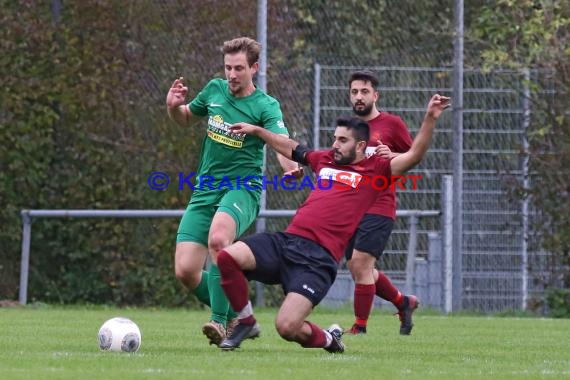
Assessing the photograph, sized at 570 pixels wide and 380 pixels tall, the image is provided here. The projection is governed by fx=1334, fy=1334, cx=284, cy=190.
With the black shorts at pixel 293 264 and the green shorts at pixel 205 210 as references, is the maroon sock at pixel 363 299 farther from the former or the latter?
the black shorts at pixel 293 264

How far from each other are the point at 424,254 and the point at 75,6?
15.7 feet

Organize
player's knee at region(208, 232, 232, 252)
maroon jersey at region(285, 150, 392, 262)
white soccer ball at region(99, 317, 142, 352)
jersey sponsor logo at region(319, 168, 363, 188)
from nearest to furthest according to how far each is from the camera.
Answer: white soccer ball at region(99, 317, 142, 352) < maroon jersey at region(285, 150, 392, 262) < jersey sponsor logo at region(319, 168, 363, 188) < player's knee at region(208, 232, 232, 252)

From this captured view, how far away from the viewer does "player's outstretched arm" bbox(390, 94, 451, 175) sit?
25.8 ft

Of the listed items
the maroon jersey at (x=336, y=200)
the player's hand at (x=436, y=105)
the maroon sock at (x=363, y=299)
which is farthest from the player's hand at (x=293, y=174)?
the maroon sock at (x=363, y=299)

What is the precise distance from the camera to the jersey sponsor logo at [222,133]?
29.1 ft

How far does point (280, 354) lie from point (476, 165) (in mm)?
7465

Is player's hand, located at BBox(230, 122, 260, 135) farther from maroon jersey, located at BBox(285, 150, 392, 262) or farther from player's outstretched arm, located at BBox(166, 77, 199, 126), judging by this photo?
player's outstretched arm, located at BBox(166, 77, 199, 126)

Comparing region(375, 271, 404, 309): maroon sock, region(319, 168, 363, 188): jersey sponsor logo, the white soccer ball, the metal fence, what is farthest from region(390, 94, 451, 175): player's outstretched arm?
the metal fence

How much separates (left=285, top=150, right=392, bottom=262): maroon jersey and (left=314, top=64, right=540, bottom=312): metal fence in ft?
21.2

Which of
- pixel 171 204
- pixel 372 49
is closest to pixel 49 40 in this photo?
pixel 171 204

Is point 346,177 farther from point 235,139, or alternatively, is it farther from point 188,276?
point 188,276

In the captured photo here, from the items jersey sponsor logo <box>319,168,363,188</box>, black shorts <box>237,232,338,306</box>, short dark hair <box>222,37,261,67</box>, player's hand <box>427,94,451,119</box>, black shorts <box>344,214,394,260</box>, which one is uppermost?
short dark hair <box>222,37,261,67</box>

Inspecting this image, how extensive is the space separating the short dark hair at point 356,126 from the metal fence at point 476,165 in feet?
21.7

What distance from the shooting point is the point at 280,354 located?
8039 mm
